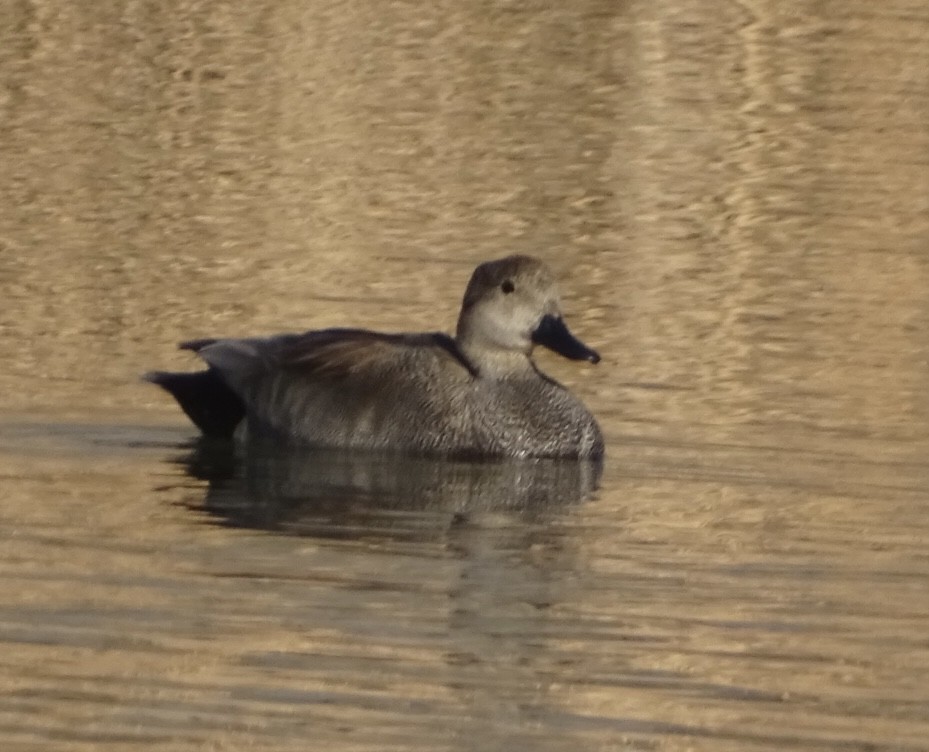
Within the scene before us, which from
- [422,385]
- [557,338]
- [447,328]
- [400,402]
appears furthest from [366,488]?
Result: [447,328]

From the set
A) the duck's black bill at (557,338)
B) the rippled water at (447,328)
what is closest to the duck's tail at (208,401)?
the rippled water at (447,328)

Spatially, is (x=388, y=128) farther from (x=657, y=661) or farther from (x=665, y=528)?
(x=657, y=661)

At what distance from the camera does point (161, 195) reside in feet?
55.3

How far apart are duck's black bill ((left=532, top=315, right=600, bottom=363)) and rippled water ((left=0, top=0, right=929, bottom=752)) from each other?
0.48 metres

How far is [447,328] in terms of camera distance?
537 inches

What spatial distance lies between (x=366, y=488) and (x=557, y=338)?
1.39 metres

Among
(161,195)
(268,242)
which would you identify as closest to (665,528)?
(268,242)

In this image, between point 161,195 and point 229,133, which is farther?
point 229,133

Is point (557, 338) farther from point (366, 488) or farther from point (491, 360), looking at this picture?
point (366, 488)

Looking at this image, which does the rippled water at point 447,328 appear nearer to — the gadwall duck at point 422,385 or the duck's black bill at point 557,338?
the gadwall duck at point 422,385

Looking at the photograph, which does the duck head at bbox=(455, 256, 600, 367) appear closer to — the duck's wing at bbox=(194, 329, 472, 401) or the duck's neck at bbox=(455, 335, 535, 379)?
the duck's neck at bbox=(455, 335, 535, 379)

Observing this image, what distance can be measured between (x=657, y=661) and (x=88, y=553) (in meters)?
2.01

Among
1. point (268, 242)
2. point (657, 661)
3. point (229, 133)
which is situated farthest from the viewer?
point (229, 133)

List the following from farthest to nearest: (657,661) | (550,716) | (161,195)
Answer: (161,195) → (657,661) → (550,716)
